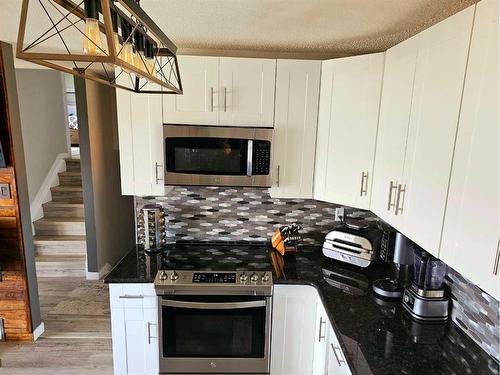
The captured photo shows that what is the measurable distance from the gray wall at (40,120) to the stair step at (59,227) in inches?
15.5

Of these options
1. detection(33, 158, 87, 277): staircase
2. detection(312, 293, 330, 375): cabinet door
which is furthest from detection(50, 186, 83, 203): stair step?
detection(312, 293, 330, 375): cabinet door

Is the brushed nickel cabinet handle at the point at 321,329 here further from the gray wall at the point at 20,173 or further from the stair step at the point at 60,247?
the stair step at the point at 60,247

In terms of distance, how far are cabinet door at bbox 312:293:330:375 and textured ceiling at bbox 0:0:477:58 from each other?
5.18 ft

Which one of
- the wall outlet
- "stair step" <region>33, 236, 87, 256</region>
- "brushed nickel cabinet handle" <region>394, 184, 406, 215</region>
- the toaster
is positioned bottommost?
"stair step" <region>33, 236, 87, 256</region>

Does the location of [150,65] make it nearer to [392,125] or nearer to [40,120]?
[392,125]

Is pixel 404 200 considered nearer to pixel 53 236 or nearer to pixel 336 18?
pixel 336 18

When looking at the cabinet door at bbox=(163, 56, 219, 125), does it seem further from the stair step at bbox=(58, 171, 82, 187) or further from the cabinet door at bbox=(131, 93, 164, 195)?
the stair step at bbox=(58, 171, 82, 187)

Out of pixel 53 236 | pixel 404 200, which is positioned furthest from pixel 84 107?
pixel 404 200

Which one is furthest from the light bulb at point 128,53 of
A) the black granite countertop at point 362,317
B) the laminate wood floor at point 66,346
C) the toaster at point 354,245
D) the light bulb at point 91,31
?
the laminate wood floor at point 66,346

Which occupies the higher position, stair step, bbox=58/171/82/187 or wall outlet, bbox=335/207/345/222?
wall outlet, bbox=335/207/345/222

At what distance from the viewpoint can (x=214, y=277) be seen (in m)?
2.08

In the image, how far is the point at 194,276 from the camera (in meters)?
2.09

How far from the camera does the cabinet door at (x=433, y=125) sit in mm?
1233

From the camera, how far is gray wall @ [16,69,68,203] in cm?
428
